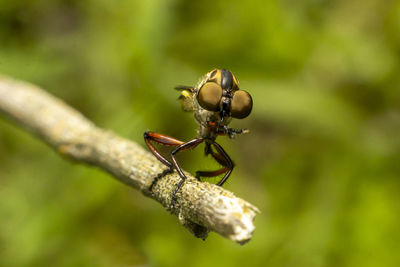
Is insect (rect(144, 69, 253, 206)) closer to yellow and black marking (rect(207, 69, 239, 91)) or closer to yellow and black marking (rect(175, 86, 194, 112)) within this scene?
yellow and black marking (rect(207, 69, 239, 91))

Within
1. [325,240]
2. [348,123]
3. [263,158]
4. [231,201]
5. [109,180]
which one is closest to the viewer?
[231,201]

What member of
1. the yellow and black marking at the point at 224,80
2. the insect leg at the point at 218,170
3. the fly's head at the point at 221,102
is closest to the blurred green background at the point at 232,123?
the insect leg at the point at 218,170

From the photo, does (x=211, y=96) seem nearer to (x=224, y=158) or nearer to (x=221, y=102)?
(x=221, y=102)

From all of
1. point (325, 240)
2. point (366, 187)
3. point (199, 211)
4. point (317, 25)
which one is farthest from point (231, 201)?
point (317, 25)

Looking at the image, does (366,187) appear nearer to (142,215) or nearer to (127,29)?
(142,215)

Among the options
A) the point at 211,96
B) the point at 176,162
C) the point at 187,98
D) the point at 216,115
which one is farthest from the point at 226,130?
the point at 187,98

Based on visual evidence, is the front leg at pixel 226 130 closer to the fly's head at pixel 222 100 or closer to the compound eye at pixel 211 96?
the fly's head at pixel 222 100

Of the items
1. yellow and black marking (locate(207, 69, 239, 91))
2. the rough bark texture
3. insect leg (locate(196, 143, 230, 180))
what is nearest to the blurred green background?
the rough bark texture
